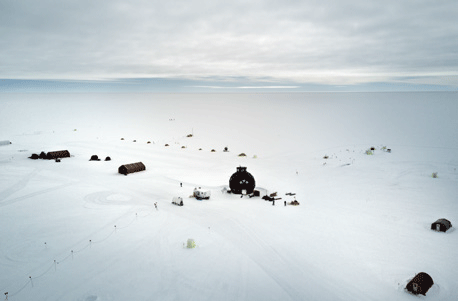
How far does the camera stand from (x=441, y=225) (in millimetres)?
29641

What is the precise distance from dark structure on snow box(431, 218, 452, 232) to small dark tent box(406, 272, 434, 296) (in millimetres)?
10633

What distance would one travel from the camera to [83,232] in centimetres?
2830

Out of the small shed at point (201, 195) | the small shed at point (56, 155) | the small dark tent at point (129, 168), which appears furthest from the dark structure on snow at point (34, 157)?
the small shed at point (201, 195)

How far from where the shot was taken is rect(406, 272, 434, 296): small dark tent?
20.4 meters

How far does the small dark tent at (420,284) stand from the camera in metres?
20.4

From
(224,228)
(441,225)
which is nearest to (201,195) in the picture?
(224,228)

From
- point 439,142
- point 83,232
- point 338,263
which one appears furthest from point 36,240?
point 439,142

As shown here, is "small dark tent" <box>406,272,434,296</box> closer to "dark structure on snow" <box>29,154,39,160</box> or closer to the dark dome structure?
the dark dome structure

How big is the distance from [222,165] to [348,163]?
24.6 meters

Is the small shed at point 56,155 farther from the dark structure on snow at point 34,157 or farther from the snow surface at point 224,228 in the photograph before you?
the dark structure on snow at point 34,157

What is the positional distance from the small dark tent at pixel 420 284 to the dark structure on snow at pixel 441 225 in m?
10.6

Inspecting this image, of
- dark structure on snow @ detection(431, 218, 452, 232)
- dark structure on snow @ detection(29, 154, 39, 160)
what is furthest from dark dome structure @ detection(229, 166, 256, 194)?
dark structure on snow @ detection(29, 154, 39, 160)

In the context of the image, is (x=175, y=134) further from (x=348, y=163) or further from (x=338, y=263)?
(x=338, y=263)

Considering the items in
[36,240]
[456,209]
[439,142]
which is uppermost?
[439,142]
